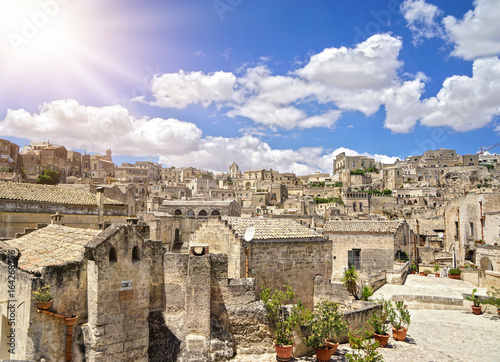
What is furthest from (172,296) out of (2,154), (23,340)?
(2,154)

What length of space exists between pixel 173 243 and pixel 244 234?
22.7 meters

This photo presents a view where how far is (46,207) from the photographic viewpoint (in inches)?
816

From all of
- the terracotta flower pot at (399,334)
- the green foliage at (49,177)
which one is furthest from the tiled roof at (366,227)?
the green foliage at (49,177)

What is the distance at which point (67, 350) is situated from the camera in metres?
9.16

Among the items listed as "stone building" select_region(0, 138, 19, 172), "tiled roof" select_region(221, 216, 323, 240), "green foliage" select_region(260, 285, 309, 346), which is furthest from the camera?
"stone building" select_region(0, 138, 19, 172)

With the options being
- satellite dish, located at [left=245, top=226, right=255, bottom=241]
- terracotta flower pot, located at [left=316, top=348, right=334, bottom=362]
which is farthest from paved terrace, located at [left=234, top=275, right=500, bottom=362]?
satellite dish, located at [left=245, top=226, right=255, bottom=241]

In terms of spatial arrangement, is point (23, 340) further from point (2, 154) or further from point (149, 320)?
point (2, 154)

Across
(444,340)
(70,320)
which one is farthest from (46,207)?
(444,340)

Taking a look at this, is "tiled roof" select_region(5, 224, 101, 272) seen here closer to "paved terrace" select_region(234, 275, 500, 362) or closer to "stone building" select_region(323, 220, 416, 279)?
"paved terrace" select_region(234, 275, 500, 362)

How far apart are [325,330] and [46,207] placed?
59.7 feet

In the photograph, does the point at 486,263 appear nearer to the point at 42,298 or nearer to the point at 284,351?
the point at 284,351

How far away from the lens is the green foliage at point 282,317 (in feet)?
34.8

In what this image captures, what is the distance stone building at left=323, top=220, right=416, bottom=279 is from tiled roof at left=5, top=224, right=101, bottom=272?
21820 mm

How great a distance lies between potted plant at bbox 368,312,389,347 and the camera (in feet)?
39.1
